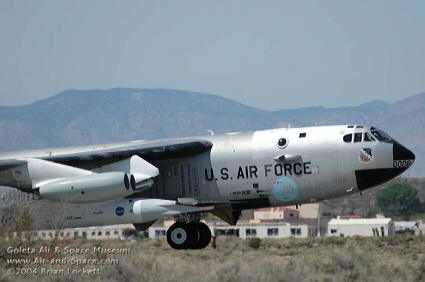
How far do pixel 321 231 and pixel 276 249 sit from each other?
1887 inches

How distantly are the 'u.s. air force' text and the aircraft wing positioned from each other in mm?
955

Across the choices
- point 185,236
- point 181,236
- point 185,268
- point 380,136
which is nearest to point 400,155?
point 380,136

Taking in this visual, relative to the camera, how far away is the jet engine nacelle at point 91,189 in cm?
3269

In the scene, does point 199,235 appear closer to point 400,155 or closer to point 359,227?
point 400,155

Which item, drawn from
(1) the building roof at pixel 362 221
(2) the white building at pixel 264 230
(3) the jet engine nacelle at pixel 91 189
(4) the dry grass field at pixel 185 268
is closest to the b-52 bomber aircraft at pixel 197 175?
(3) the jet engine nacelle at pixel 91 189

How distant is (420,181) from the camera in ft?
539

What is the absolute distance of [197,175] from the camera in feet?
114

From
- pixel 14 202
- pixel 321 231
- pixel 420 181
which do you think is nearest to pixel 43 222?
pixel 14 202

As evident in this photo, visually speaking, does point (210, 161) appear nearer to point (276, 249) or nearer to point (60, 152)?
point (60, 152)

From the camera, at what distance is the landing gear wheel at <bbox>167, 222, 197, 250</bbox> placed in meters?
34.8

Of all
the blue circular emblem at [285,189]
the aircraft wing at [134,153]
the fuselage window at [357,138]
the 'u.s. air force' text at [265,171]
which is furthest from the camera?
the aircraft wing at [134,153]

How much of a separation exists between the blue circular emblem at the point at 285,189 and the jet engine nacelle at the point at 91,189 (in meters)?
4.62

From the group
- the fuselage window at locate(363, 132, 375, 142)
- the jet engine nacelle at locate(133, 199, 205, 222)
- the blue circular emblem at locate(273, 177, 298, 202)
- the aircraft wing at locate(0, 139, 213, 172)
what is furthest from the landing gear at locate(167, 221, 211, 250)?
the fuselage window at locate(363, 132, 375, 142)

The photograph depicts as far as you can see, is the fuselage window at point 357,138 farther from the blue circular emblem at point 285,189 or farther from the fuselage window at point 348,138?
the blue circular emblem at point 285,189
